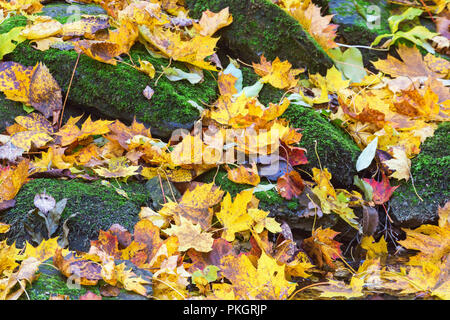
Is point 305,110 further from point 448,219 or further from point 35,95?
point 35,95

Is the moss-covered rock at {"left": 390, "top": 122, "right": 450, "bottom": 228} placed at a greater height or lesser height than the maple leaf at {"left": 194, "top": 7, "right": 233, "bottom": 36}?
lesser

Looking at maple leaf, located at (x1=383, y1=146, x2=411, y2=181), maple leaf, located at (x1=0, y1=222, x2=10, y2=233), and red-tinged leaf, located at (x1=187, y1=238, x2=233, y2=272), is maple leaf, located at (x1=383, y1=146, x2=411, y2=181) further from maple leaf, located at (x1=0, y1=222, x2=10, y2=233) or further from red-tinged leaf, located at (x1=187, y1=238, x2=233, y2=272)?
maple leaf, located at (x1=0, y1=222, x2=10, y2=233)

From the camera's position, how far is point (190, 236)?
6.42 feet

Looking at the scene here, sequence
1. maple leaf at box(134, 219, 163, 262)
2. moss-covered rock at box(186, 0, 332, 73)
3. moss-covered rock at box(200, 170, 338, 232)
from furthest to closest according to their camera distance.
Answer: moss-covered rock at box(186, 0, 332, 73), moss-covered rock at box(200, 170, 338, 232), maple leaf at box(134, 219, 163, 262)

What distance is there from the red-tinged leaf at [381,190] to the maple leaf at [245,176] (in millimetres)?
630

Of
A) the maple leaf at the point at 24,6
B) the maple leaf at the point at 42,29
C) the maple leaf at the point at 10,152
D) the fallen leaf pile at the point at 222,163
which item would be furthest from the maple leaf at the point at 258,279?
the maple leaf at the point at 24,6

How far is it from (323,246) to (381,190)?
1.69 ft

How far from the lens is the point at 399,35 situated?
3.36m

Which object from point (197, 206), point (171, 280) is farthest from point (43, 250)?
point (197, 206)

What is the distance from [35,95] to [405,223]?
2242 mm

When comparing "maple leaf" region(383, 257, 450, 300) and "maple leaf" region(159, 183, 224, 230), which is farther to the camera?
"maple leaf" region(159, 183, 224, 230)

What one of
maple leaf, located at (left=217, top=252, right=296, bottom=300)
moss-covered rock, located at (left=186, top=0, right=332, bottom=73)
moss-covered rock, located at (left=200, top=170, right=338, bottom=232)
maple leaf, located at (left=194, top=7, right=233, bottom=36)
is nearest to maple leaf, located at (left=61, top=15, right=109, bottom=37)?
maple leaf, located at (left=194, top=7, right=233, bottom=36)

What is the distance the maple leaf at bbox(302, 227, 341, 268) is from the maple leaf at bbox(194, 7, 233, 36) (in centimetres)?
170

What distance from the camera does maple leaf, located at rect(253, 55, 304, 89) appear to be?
115 inches
